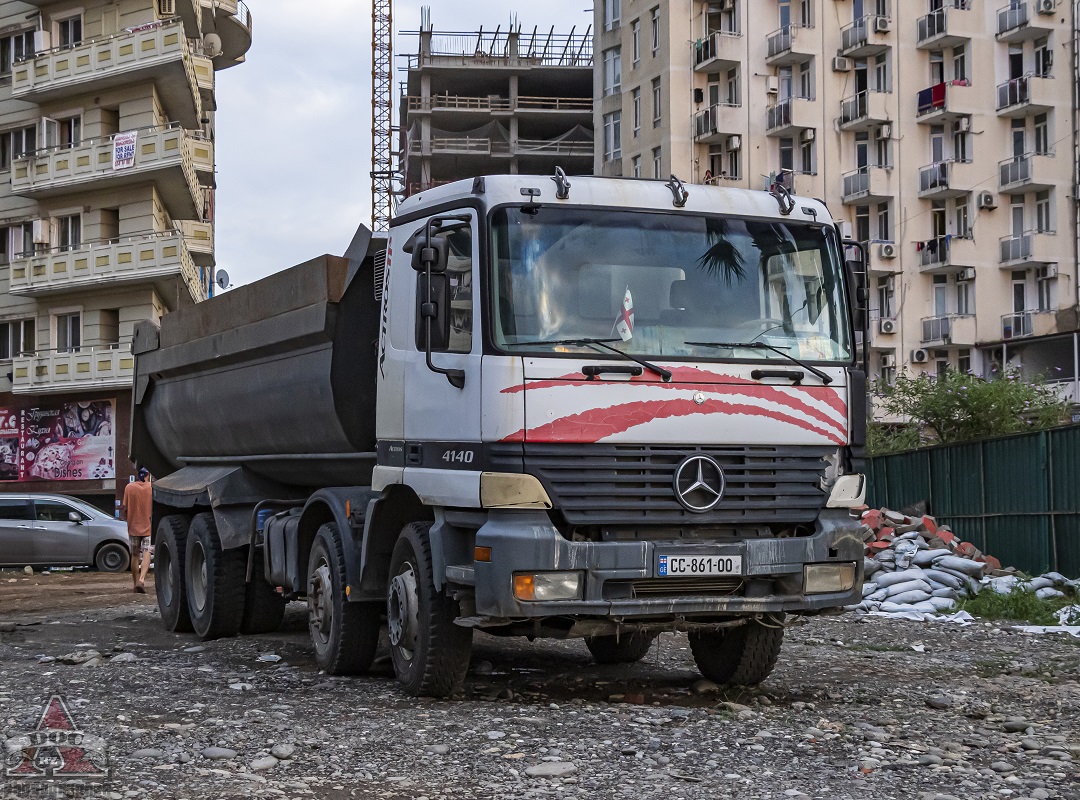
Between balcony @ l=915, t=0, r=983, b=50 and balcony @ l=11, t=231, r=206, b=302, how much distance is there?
103 feet

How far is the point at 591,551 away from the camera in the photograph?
26.3 ft

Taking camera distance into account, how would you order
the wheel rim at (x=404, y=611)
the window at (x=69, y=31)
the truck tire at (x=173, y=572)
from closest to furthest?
the wheel rim at (x=404, y=611), the truck tire at (x=173, y=572), the window at (x=69, y=31)

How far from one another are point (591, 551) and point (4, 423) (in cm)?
3776

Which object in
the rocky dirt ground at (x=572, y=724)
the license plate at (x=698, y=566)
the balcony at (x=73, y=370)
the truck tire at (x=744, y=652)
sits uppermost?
the balcony at (x=73, y=370)

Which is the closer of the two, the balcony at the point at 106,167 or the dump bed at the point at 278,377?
the dump bed at the point at 278,377

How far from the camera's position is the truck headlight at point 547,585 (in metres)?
7.95

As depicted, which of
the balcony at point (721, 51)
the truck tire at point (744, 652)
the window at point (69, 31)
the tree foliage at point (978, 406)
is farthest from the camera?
the balcony at point (721, 51)

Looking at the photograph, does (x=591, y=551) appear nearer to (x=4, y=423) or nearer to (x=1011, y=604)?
(x=1011, y=604)

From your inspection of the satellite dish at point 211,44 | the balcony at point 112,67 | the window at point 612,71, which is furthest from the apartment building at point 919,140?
the balcony at point 112,67

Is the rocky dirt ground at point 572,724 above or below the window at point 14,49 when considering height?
below

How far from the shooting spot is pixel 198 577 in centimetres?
1355

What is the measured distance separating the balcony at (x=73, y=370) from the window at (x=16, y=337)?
105 centimetres

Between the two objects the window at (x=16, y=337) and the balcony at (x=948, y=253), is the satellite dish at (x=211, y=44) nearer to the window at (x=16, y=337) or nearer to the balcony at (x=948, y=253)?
the window at (x=16, y=337)

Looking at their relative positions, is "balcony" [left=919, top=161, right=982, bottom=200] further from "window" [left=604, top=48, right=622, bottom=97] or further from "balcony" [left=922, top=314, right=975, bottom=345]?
"window" [left=604, top=48, right=622, bottom=97]
